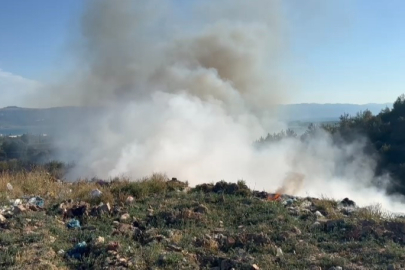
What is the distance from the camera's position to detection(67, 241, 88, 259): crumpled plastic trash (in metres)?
4.68

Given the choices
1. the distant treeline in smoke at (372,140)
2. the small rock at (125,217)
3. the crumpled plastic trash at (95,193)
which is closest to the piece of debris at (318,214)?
the small rock at (125,217)

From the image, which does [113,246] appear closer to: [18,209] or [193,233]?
[193,233]

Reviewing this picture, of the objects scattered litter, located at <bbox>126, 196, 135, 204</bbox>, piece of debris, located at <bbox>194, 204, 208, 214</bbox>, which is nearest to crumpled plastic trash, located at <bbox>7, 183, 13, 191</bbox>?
scattered litter, located at <bbox>126, 196, 135, 204</bbox>

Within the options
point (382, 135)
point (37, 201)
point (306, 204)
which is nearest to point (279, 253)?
point (306, 204)

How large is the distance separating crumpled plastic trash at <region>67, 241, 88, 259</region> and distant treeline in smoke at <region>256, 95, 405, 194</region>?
12.9m

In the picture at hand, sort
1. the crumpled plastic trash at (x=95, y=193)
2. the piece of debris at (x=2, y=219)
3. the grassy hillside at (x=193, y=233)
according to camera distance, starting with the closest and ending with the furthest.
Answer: the grassy hillside at (x=193, y=233) → the piece of debris at (x=2, y=219) → the crumpled plastic trash at (x=95, y=193)

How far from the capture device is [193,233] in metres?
5.57

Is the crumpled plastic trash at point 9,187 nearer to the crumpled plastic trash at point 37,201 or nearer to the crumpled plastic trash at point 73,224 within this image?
the crumpled plastic trash at point 37,201

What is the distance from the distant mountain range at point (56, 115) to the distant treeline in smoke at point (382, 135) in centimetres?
240

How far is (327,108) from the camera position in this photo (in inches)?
2643

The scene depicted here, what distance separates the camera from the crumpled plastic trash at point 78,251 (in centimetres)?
468

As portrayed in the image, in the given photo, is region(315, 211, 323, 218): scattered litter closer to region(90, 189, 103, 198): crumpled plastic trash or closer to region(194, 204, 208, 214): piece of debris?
region(194, 204, 208, 214): piece of debris

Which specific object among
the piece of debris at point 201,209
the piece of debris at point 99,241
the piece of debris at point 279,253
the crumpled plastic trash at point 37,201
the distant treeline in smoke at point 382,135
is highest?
the distant treeline in smoke at point 382,135

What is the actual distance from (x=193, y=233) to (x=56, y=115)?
2139 cm
